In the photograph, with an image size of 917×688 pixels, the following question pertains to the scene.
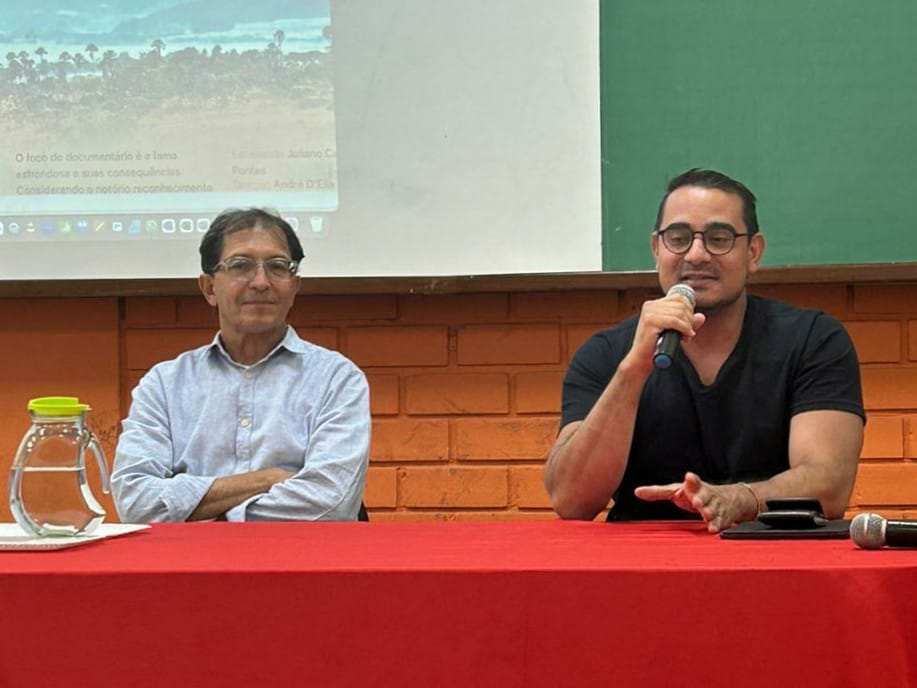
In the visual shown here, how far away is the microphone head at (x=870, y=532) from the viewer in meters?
1.11

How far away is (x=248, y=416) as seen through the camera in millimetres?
2031

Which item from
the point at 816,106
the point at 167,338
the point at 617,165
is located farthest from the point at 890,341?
the point at 167,338

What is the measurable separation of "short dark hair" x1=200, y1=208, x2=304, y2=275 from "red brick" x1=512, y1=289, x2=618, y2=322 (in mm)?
A: 516

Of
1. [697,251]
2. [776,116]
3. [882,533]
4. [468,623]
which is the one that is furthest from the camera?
[776,116]

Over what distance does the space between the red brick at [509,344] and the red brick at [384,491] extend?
0.29 meters

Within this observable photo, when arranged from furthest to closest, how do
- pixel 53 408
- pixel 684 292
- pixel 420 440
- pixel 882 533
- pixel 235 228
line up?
pixel 420 440
pixel 235 228
pixel 684 292
pixel 53 408
pixel 882 533

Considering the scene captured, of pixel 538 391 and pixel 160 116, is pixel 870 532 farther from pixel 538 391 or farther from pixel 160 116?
pixel 160 116

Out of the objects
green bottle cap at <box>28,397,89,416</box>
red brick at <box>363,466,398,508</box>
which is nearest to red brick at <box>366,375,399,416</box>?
red brick at <box>363,466,398,508</box>

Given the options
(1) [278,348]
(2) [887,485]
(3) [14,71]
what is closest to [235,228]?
(1) [278,348]

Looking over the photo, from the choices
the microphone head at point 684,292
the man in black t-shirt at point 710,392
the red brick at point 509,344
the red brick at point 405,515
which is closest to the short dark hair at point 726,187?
the man in black t-shirt at point 710,392

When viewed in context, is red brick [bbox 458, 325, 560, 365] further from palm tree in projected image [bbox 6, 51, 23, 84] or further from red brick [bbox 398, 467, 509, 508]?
palm tree in projected image [bbox 6, 51, 23, 84]

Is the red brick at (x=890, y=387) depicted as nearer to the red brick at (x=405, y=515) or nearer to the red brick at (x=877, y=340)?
the red brick at (x=877, y=340)

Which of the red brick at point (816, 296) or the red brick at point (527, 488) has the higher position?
the red brick at point (816, 296)

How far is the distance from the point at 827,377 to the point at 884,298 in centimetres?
62
